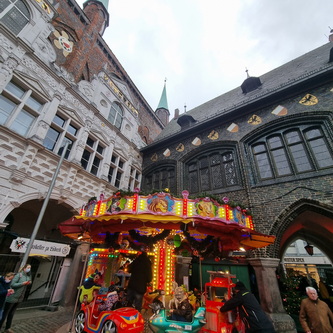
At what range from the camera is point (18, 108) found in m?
7.57

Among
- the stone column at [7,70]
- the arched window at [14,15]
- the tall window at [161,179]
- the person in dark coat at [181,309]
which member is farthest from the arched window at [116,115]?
the person in dark coat at [181,309]

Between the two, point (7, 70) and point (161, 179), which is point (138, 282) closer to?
point (161, 179)

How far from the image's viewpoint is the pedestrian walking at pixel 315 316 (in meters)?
3.81

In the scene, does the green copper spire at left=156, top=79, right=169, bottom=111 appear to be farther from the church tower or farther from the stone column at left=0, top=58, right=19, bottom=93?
the stone column at left=0, top=58, right=19, bottom=93

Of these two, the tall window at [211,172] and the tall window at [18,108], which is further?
the tall window at [211,172]

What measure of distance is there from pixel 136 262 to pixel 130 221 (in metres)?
1.40

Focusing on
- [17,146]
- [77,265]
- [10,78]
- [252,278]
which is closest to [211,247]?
[252,278]

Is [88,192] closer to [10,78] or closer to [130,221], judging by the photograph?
[130,221]

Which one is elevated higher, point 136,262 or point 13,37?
point 13,37

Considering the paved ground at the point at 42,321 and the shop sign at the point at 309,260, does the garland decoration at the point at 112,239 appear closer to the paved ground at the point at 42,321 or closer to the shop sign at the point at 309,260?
the paved ground at the point at 42,321

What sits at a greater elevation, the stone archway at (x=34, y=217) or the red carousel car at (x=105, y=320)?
the stone archway at (x=34, y=217)

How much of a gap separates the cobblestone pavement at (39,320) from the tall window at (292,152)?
10.1 metres

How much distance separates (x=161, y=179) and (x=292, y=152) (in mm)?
7946

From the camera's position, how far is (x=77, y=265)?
8.34 meters
